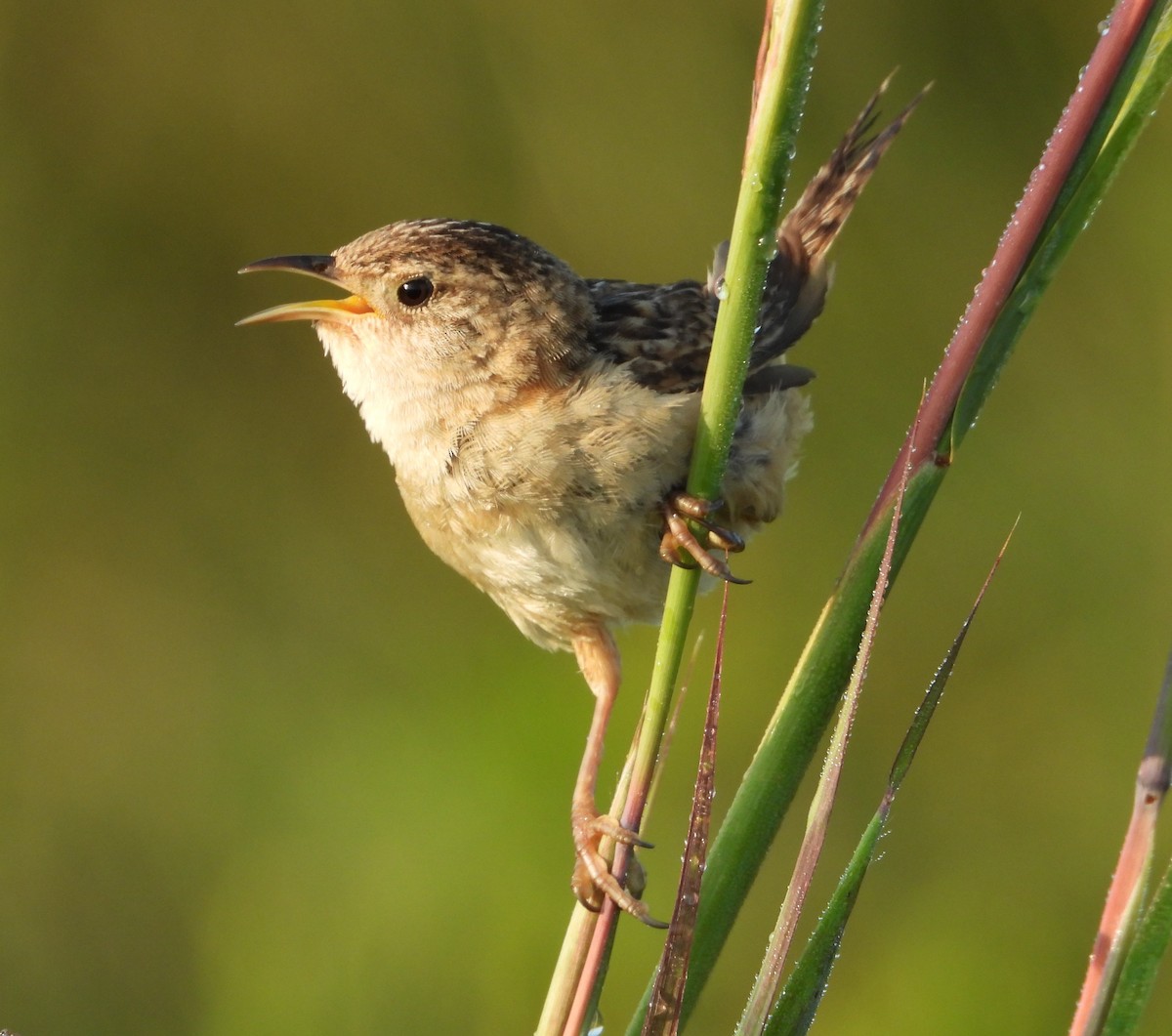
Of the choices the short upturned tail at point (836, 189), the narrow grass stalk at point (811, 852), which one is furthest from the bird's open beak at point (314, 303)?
the narrow grass stalk at point (811, 852)

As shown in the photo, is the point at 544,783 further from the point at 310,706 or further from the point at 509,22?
the point at 509,22

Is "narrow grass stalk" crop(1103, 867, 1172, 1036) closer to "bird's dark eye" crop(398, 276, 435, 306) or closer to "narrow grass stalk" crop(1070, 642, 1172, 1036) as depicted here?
"narrow grass stalk" crop(1070, 642, 1172, 1036)

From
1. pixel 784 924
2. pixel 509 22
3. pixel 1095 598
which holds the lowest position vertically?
pixel 784 924

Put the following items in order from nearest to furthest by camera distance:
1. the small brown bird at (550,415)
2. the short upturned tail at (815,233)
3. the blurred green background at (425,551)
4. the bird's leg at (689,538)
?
the bird's leg at (689,538), the small brown bird at (550,415), the short upturned tail at (815,233), the blurred green background at (425,551)

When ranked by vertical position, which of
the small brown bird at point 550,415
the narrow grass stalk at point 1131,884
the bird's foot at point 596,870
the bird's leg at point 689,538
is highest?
the small brown bird at point 550,415

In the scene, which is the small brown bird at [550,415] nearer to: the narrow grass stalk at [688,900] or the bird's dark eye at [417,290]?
the bird's dark eye at [417,290]

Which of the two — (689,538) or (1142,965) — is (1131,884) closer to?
(1142,965)

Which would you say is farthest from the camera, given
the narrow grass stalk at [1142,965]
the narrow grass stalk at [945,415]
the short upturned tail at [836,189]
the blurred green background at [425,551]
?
the blurred green background at [425,551]

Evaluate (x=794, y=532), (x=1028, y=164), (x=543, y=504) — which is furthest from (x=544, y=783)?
(x=1028, y=164)
